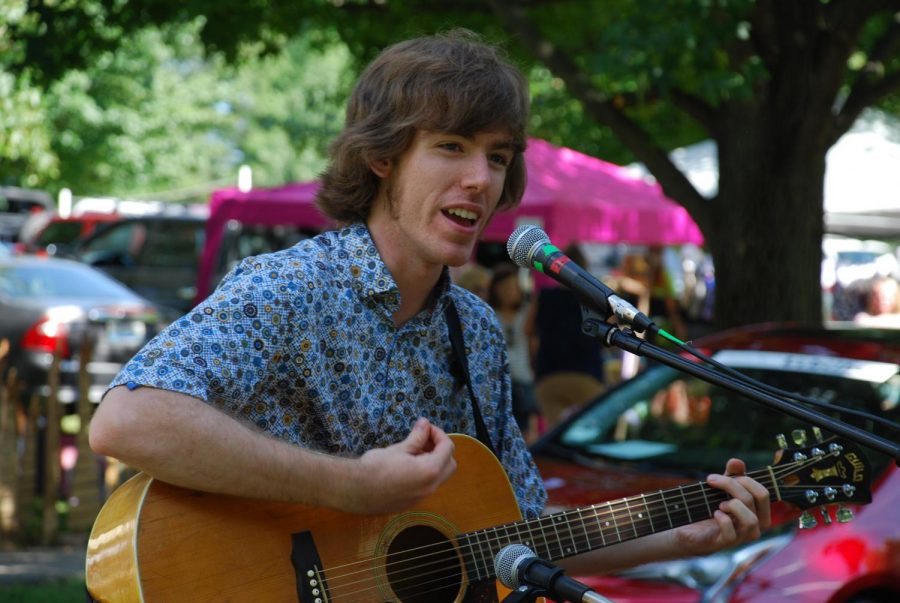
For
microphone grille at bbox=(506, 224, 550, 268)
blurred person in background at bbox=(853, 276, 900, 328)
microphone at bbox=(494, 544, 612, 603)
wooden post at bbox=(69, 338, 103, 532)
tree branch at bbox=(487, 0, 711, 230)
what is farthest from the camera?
blurred person in background at bbox=(853, 276, 900, 328)

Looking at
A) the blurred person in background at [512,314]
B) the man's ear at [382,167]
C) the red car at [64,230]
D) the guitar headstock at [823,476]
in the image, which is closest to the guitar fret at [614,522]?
the guitar headstock at [823,476]

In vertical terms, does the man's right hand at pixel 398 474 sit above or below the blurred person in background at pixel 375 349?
below

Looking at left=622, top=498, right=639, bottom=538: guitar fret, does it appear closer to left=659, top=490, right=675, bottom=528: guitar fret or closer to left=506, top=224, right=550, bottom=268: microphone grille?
left=659, top=490, right=675, bottom=528: guitar fret

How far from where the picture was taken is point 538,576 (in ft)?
7.45

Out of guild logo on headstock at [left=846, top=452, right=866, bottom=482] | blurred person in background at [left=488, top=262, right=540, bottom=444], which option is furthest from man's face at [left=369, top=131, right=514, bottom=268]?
blurred person in background at [left=488, top=262, right=540, bottom=444]

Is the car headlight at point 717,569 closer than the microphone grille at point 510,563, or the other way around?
the microphone grille at point 510,563

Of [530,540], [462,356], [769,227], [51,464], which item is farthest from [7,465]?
[530,540]

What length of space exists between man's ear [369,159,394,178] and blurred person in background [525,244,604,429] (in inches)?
249

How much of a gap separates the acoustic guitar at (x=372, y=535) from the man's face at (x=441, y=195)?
1.38ft

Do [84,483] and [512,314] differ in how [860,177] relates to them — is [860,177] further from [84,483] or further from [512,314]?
[84,483]

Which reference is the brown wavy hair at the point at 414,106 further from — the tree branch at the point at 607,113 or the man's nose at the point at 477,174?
the tree branch at the point at 607,113

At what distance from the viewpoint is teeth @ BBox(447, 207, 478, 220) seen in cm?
261

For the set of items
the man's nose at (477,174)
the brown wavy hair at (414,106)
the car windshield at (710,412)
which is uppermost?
the brown wavy hair at (414,106)

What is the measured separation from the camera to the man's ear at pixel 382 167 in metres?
2.67
